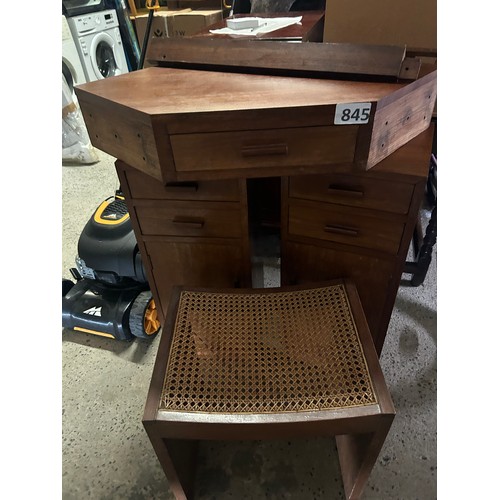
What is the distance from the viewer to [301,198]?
0.93m

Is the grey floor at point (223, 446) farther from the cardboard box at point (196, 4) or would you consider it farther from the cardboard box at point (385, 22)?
the cardboard box at point (196, 4)

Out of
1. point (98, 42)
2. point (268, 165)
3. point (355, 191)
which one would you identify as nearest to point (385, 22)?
point (355, 191)

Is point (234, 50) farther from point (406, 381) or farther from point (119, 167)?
point (406, 381)

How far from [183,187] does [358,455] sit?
30.6 inches

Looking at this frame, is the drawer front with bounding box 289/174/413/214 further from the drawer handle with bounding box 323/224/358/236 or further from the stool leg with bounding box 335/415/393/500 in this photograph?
the stool leg with bounding box 335/415/393/500

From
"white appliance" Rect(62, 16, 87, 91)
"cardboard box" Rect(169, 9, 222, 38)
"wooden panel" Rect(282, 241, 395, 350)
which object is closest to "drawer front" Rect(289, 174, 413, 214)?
"wooden panel" Rect(282, 241, 395, 350)

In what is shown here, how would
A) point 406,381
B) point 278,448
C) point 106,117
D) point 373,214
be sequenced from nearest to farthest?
1. point 106,117
2. point 373,214
3. point 278,448
4. point 406,381

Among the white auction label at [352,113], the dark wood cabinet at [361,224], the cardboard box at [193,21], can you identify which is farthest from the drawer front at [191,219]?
the cardboard box at [193,21]

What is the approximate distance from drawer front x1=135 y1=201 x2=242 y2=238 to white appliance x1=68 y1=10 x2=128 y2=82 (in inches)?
87.5

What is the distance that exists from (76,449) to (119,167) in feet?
2.77

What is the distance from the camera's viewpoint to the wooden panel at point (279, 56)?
78 cm

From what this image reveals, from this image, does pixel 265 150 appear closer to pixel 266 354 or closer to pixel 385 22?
pixel 266 354

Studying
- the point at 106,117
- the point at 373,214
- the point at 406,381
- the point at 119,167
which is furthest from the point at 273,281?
the point at 106,117

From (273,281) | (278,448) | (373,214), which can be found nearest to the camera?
(373,214)
